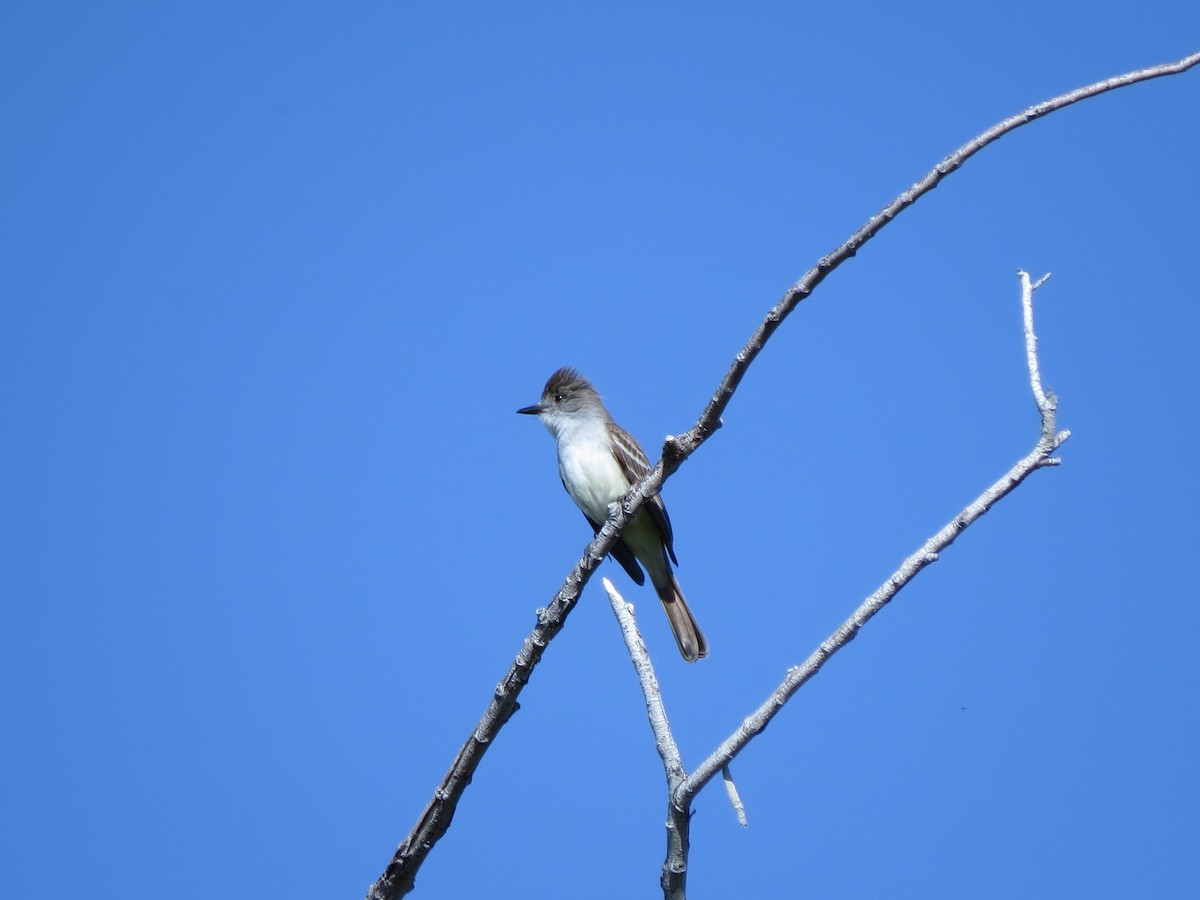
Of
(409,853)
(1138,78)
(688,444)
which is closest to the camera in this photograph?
(1138,78)

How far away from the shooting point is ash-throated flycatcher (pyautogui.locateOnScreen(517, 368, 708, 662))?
9.59 metres

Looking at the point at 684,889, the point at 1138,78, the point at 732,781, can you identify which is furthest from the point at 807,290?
the point at 684,889

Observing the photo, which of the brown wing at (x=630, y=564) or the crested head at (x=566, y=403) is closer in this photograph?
the brown wing at (x=630, y=564)

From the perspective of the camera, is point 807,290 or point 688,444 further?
point 688,444

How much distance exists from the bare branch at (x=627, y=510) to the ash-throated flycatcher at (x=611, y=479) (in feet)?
13.1

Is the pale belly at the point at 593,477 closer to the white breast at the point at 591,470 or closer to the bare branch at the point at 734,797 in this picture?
the white breast at the point at 591,470

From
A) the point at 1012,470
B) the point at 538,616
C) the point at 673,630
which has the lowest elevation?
the point at 1012,470

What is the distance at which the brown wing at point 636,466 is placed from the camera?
9586 millimetres

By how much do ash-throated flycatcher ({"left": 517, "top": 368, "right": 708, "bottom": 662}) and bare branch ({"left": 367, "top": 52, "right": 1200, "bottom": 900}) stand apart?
4.00m

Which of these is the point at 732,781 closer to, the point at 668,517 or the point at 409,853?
the point at 409,853

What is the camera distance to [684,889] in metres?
4.36

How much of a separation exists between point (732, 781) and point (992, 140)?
2.39 m

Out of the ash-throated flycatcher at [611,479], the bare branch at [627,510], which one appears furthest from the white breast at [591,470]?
the bare branch at [627,510]

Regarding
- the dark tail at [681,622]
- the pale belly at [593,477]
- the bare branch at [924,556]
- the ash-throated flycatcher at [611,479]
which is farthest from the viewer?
the pale belly at [593,477]
